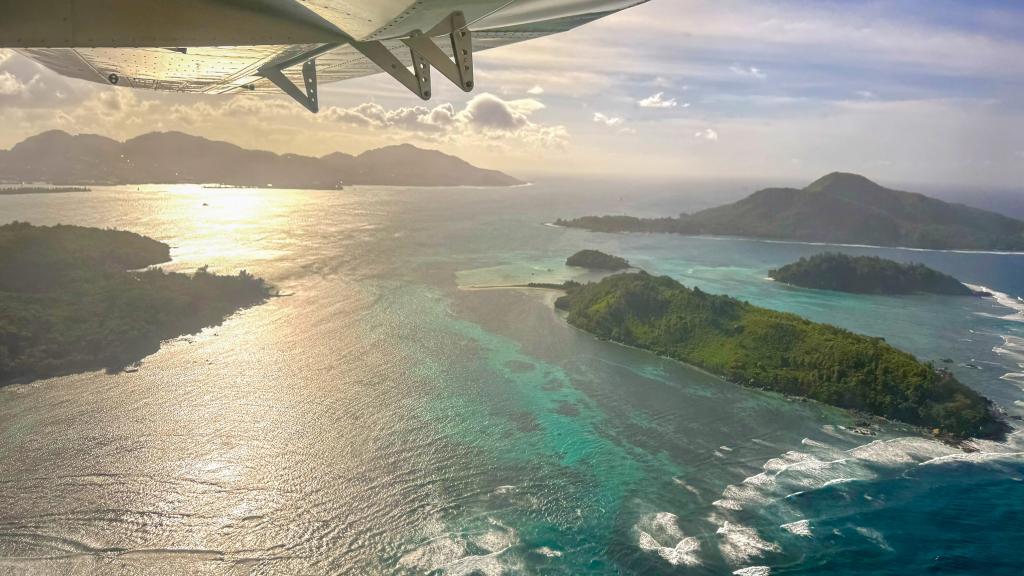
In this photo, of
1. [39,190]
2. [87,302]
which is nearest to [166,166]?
[39,190]

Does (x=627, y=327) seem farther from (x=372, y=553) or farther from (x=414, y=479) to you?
(x=372, y=553)

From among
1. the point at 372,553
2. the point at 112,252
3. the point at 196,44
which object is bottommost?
the point at 372,553

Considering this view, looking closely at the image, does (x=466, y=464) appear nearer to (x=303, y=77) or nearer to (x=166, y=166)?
(x=303, y=77)

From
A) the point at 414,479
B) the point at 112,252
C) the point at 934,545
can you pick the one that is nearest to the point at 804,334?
the point at 934,545

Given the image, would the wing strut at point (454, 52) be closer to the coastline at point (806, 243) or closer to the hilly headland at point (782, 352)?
the hilly headland at point (782, 352)

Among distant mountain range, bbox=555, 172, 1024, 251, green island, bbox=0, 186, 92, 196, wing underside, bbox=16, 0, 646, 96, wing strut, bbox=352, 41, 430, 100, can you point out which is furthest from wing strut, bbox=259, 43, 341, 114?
green island, bbox=0, 186, 92, 196

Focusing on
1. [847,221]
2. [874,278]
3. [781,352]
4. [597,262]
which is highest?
[847,221]

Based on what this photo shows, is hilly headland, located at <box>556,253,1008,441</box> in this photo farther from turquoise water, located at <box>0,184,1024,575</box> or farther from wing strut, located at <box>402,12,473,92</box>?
wing strut, located at <box>402,12,473,92</box>
